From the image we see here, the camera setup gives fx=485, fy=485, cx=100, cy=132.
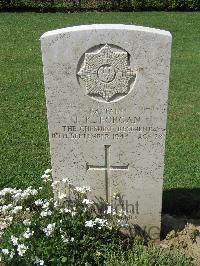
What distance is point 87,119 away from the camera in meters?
4.33

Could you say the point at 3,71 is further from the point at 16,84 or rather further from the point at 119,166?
the point at 119,166

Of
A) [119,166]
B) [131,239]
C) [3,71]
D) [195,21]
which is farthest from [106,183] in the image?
[195,21]

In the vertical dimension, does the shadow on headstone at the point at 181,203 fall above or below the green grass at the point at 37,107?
below

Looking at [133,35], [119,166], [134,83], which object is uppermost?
[133,35]

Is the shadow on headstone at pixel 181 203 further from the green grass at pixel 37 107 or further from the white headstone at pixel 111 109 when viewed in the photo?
the white headstone at pixel 111 109

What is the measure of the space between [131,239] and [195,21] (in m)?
12.8

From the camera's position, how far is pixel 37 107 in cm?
849

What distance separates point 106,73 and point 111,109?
33 cm

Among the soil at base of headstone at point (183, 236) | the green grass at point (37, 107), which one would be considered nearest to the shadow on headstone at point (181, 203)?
the green grass at point (37, 107)

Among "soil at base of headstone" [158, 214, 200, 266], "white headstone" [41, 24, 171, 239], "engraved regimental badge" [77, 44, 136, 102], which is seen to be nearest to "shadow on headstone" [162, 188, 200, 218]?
"soil at base of headstone" [158, 214, 200, 266]

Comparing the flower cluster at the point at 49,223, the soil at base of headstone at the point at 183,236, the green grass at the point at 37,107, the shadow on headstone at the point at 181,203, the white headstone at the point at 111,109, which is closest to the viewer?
the flower cluster at the point at 49,223

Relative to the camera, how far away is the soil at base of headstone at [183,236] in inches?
180

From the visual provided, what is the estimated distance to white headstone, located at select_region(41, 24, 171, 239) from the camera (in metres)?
4.04

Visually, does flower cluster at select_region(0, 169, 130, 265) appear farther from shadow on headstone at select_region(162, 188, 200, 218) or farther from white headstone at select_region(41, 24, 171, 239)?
shadow on headstone at select_region(162, 188, 200, 218)
